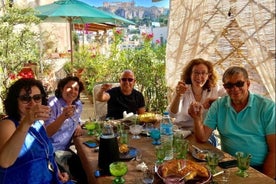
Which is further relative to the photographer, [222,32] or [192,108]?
[222,32]

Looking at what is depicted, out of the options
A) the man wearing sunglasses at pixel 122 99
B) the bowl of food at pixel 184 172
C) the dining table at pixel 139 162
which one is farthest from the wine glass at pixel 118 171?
the man wearing sunglasses at pixel 122 99

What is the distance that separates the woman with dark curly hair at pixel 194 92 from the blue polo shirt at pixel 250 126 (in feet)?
1.85

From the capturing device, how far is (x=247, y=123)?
187cm

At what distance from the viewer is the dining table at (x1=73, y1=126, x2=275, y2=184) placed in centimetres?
142

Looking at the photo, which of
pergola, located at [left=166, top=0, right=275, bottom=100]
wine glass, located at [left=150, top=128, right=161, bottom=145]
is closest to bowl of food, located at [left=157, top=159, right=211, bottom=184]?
wine glass, located at [left=150, top=128, right=161, bottom=145]

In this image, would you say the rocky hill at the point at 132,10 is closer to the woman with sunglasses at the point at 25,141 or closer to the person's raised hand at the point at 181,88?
the person's raised hand at the point at 181,88

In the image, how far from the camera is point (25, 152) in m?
1.52

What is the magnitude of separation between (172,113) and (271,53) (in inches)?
39.4

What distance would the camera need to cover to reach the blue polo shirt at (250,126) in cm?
181

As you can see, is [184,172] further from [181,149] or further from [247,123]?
[247,123]

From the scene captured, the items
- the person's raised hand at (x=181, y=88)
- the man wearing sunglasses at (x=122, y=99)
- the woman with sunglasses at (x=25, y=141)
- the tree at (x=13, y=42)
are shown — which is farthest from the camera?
the tree at (x=13, y=42)

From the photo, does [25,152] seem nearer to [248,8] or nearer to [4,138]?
[4,138]

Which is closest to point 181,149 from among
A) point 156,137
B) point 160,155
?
point 160,155

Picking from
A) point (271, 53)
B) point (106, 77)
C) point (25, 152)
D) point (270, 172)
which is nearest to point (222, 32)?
point (271, 53)
